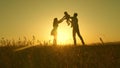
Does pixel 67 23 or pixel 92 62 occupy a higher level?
pixel 67 23

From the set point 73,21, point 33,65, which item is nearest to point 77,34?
point 73,21

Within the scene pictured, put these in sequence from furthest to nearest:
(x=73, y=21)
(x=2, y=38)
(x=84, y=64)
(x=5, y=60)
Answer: (x=73, y=21) < (x=2, y=38) < (x=5, y=60) < (x=84, y=64)

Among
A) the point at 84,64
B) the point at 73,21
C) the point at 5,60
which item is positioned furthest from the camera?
the point at 73,21

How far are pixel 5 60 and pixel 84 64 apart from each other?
228 centimetres

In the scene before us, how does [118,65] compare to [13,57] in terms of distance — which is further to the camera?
[13,57]

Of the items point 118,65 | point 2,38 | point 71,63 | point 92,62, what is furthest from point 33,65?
point 2,38

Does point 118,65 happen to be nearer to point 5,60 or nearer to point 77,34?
point 5,60

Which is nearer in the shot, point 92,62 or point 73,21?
point 92,62

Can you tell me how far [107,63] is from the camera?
839 centimetres

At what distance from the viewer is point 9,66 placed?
8.27 metres

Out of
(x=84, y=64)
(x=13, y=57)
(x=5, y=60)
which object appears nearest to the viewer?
(x=84, y=64)

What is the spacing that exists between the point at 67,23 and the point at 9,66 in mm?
14992

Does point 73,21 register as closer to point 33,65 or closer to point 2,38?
point 2,38

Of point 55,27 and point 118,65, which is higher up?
point 55,27
